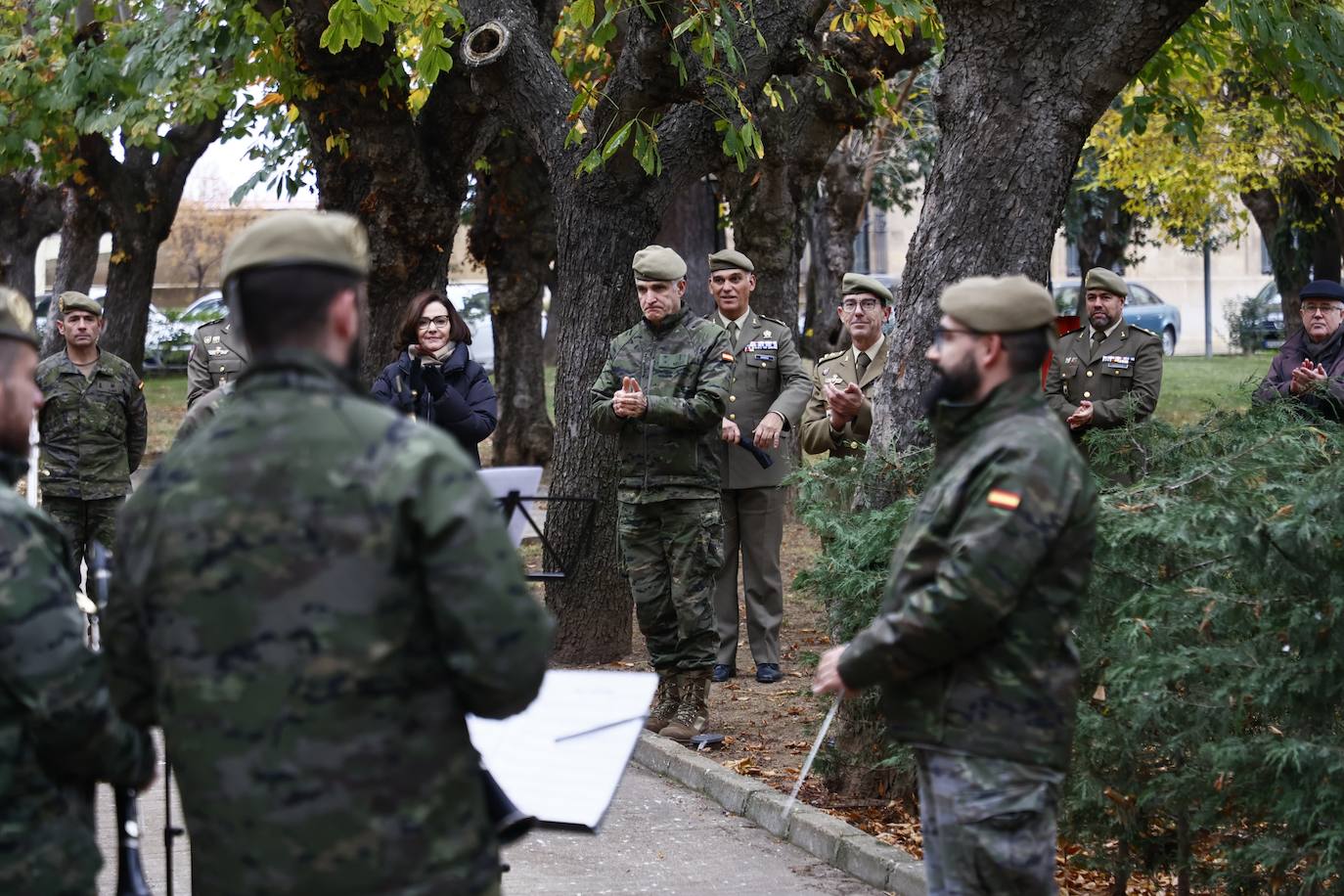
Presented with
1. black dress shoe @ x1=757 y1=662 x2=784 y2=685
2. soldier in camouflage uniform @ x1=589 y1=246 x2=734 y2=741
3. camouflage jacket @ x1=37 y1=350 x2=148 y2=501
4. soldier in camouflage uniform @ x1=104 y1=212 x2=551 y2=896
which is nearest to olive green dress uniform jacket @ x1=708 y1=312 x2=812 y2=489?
black dress shoe @ x1=757 y1=662 x2=784 y2=685

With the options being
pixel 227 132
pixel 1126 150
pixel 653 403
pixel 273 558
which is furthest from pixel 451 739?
pixel 1126 150

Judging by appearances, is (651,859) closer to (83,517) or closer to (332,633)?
(332,633)

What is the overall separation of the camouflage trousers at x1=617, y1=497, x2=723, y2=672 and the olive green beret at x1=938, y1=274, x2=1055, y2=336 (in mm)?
4311

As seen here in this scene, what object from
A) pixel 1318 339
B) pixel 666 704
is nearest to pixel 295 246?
pixel 666 704

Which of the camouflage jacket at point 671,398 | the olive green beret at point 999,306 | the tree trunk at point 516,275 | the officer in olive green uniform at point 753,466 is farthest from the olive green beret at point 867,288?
the tree trunk at point 516,275

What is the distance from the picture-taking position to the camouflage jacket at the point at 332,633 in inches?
106

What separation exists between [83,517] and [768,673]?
415 centimetres

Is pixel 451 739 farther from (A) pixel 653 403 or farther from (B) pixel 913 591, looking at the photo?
(A) pixel 653 403

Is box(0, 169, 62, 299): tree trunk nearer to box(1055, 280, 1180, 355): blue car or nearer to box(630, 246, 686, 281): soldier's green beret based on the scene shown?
box(630, 246, 686, 281): soldier's green beret

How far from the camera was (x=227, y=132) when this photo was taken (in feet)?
61.0

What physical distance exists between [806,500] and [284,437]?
170 inches

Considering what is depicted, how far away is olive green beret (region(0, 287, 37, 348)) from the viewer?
332 centimetres

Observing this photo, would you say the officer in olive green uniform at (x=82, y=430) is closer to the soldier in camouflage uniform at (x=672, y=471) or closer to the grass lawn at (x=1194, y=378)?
the soldier in camouflage uniform at (x=672, y=471)

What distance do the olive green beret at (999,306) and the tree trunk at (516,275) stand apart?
14521 millimetres
